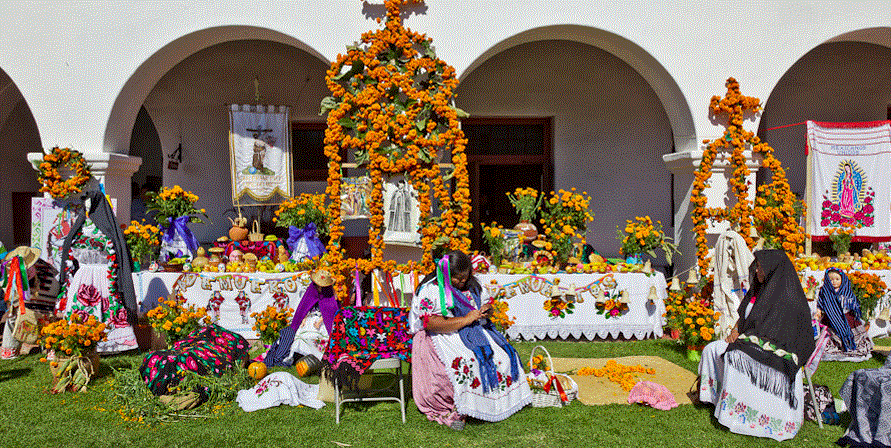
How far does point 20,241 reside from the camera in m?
11.7

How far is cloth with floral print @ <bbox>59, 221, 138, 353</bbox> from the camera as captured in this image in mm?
6594

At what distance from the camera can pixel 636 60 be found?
772 cm

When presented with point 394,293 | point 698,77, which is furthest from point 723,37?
point 394,293

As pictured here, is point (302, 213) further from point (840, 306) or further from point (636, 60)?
point (840, 306)

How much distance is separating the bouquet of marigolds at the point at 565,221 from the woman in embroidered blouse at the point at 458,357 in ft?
9.13

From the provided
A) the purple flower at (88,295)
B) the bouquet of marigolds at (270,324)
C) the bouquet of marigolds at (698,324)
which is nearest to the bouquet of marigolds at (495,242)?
the bouquet of marigolds at (698,324)

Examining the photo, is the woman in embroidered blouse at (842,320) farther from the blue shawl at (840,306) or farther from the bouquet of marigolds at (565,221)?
the bouquet of marigolds at (565,221)

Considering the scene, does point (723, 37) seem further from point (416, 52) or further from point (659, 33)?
point (416, 52)

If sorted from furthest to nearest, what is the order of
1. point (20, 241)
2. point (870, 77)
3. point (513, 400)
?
point (20, 241), point (870, 77), point (513, 400)

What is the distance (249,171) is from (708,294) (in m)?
6.55

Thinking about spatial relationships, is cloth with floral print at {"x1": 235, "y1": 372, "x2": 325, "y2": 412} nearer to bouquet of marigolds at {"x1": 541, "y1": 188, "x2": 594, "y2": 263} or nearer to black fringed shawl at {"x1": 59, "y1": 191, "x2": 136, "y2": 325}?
black fringed shawl at {"x1": 59, "y1": 191, "x2": 136, "y2": 325}

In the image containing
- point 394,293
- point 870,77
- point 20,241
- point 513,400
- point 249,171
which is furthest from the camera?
point 20,241

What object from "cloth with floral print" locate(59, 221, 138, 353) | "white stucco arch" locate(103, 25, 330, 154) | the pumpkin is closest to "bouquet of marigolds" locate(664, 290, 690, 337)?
the pumpkin

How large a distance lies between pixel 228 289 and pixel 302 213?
A: 5.87 ft
